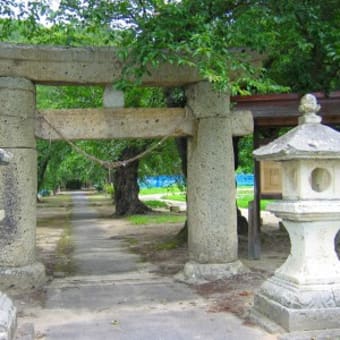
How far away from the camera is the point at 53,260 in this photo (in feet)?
37.7

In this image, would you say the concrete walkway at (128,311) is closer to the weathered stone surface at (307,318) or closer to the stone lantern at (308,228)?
the weathered stone surface at (307,318)

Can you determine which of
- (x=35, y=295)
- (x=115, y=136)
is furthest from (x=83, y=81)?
(x=35, y=295)

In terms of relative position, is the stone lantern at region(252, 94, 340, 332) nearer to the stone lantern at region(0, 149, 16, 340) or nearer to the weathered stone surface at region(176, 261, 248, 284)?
the weathered stone surface at region(176, 261, 248, 284)

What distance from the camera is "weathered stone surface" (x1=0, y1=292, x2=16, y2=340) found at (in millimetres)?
5004

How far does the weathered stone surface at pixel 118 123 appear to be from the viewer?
8562mm

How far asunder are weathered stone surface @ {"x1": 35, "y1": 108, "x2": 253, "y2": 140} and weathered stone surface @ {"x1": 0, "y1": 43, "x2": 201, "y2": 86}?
50cm

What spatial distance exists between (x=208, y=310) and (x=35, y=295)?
8.85 ft

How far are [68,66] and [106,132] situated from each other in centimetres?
120

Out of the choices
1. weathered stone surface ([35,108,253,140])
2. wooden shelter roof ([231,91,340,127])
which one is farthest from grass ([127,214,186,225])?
weathered stone surface ([35,108,253,140])

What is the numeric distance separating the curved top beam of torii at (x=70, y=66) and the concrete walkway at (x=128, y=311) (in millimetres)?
3314

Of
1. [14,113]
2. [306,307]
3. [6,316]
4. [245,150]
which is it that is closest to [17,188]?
[14,113]

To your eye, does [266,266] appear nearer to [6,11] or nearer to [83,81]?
[83,81]

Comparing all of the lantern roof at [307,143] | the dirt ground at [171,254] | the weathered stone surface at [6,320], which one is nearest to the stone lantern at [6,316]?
the weathered stone surface at [6,320]

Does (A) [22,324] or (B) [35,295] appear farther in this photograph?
(B) [35,295]
